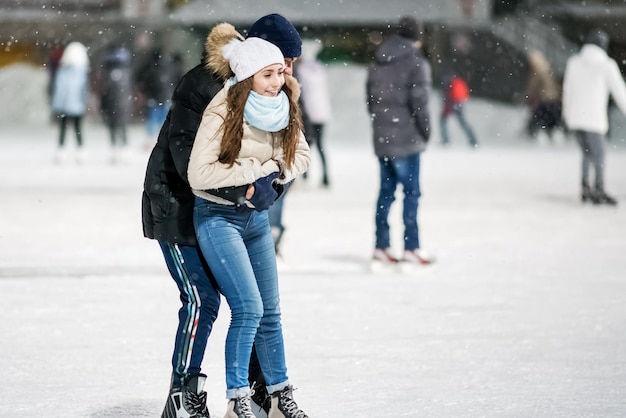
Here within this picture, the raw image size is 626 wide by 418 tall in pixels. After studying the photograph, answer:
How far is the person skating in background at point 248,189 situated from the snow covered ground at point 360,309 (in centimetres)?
56

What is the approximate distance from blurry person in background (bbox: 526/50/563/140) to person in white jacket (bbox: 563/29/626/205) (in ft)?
34.9

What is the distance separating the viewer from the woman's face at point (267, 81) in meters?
4.03

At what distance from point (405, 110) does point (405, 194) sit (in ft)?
1.81

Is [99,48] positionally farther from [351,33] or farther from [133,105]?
[351,33]

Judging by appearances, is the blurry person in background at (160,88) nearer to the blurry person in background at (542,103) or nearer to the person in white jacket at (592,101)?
the blurry person in background at (542,103)

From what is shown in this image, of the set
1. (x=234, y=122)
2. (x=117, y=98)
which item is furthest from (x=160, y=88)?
(x=234, y=122)

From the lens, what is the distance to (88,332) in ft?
20.2

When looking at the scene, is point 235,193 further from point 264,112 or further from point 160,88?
point 160,88

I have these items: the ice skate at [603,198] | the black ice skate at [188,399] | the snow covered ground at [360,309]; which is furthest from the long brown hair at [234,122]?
the ice skate at [603,198]

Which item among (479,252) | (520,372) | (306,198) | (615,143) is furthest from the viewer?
(615,143)

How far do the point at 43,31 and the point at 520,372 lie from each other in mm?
28429

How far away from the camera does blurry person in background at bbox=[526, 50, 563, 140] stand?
23516 millimetres

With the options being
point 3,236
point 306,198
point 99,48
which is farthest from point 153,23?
point 3,236

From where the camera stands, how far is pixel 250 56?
4.02m
